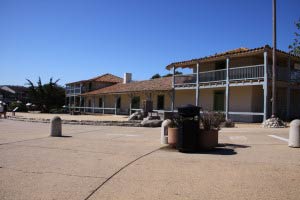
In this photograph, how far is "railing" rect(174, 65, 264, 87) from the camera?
2131 cm

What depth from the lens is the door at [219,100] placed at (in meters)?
25.8

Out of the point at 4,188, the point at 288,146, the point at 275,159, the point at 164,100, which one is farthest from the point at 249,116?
the point at 4,188

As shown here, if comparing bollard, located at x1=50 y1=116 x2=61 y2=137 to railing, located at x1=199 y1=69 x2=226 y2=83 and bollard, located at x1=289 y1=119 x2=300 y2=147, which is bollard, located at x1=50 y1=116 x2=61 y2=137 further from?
railing, located at x1=199 y1=69 x2=226 y2=83

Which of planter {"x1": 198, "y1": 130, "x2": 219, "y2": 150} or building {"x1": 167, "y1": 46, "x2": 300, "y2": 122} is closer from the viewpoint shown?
planter {"x1": 198, "y1": 130, "x2": 219, "y2": 150}

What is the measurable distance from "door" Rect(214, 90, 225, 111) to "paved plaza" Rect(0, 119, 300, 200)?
15783mm

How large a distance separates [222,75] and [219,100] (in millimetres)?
2676

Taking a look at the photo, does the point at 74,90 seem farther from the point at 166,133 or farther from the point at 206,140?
the point at 206,140

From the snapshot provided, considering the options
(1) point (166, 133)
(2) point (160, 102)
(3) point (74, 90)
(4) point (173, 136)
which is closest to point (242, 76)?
(2) point (160, 102)

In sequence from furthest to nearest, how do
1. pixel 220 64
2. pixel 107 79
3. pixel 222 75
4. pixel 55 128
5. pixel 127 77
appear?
pixel 107 79
pixel 127 77
pixel 220 64
pixel 222 75
pixel 55 128

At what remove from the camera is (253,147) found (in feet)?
32.2

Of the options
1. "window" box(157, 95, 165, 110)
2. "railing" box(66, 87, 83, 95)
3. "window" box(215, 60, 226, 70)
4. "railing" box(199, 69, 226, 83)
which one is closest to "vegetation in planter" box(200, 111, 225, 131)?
"railing" box(199, 69, 226, 83)

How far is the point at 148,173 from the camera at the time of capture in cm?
662

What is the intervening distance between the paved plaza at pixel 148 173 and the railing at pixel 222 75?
1194 centimetres

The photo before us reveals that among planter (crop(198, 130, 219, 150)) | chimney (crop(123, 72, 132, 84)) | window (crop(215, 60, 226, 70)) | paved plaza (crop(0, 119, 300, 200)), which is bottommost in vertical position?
paved plaza (crop(0, 119, 300, 200))
